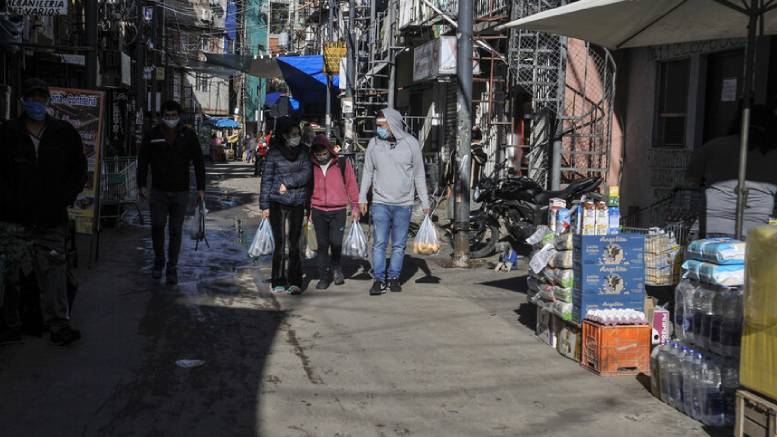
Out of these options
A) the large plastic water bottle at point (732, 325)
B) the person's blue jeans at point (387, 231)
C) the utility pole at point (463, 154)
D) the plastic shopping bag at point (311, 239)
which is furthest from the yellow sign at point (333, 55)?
the large plastic water bottle at point (732, 325)

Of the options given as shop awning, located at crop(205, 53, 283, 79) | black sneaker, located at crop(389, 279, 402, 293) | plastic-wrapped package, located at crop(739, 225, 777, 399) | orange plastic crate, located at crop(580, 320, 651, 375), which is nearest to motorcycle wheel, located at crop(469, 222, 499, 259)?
black sneaker, located at crop(389, 279, 402, 293)

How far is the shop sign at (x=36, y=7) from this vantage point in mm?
12656

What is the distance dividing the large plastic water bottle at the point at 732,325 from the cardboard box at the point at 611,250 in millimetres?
1523

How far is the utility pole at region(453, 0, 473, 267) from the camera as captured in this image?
11.1 metres

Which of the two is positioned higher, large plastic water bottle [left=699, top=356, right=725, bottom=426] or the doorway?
the doorway

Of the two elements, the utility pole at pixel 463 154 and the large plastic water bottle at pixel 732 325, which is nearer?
the large plastic water bottle at pixel 732 325

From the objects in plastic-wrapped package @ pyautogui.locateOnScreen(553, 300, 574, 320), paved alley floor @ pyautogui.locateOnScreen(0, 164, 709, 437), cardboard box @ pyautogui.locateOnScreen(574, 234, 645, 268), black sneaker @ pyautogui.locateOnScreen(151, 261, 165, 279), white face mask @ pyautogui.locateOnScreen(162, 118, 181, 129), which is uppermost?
white face mask @ pyautogui.locateOnScreen(162, 118, 181, 129)

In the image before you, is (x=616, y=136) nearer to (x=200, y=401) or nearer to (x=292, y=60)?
(x=200, y=401)

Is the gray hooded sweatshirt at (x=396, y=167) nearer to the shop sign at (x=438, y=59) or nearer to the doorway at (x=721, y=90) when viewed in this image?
the doorway at (x=721, y=90)

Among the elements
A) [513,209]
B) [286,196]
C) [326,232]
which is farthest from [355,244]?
[513,209]

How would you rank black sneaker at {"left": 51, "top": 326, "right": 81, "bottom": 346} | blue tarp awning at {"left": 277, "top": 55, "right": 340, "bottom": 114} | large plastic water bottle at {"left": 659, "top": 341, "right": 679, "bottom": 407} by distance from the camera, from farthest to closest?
blue tarp awning at {"left": 277, "top": 55, "right": 340, "bottom": 114} < black sneaker at {"left": 51, "top": 326, "right": 81, "bottom": 346} < large plastic water bottle at {"left": 659, "top": 341, "right": 679, "bottom": 407}

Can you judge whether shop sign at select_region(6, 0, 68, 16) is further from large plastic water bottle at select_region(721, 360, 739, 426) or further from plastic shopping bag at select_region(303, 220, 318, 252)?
large plastic water bottle at select_region(721, 360, 739, 426)

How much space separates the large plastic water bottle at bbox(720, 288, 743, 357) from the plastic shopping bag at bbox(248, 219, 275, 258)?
5322 mm

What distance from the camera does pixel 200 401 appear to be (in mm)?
5355
